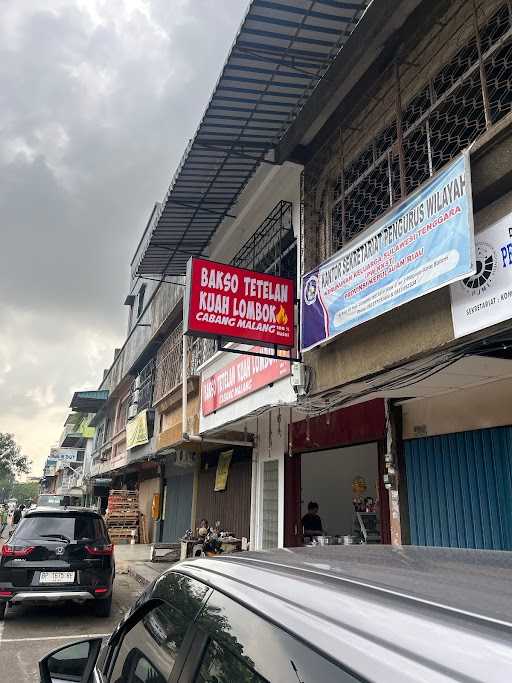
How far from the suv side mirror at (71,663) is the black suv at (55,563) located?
17.9 ft

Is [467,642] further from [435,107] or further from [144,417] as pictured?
[144,417]

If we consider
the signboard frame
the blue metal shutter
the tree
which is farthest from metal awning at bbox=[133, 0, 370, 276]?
the tree

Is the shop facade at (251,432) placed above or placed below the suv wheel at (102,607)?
above

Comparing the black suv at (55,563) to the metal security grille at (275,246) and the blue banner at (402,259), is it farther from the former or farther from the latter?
the metal security grille at (275,246)

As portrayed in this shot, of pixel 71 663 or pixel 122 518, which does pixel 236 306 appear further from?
pixel 122 518

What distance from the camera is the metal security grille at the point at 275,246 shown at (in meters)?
8.78

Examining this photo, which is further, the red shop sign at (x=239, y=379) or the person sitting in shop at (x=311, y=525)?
the person sitting in shop at (x=311, y=525)

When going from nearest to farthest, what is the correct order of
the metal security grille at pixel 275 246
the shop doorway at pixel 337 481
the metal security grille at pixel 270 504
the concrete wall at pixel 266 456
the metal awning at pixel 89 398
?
the metal security grille at pixel 275 246
the concrete wall at pixel 266 456
the metal security grille at pixel 270 504
the shop doorway at pixel 337 481
the metal awning at pixel 89 398

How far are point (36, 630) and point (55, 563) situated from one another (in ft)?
2.64

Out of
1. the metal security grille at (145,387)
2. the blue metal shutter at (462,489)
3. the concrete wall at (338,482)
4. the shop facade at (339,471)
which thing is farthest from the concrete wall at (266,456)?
the metal security grille at (145,387)

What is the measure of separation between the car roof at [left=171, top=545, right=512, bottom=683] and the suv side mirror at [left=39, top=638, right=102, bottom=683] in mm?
1068

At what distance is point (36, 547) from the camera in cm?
735

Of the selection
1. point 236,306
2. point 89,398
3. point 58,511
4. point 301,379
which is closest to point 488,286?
point 301,379

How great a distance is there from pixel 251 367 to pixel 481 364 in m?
4.34
